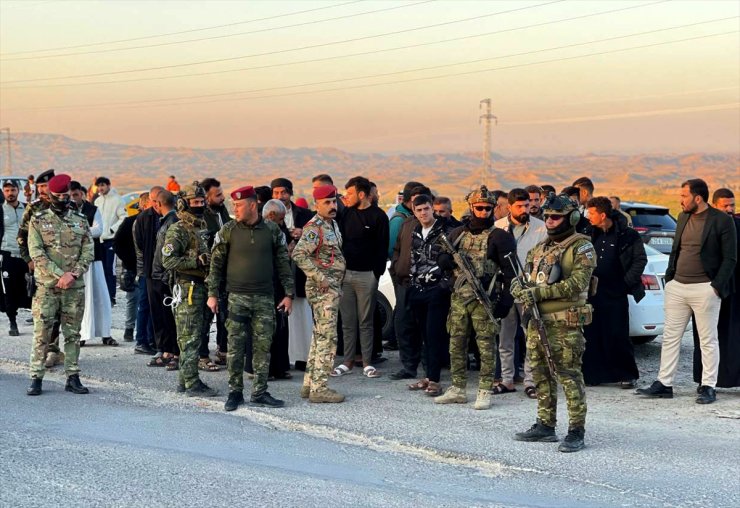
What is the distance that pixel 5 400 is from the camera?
31.6 ft

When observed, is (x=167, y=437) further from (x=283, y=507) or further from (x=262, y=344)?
(x=283, y=507)

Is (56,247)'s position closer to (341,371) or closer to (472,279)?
(341,371)

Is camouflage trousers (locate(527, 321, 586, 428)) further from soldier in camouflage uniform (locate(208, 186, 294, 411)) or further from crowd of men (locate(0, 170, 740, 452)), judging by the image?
soldier in camouflage uniform (locate(208, 186, 294, 411))

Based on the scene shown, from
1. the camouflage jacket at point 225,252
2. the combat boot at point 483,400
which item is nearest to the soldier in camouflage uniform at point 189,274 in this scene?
the camouflage jacket at point 225,252

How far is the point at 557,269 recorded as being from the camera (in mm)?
7578

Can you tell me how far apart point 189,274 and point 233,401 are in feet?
4.65

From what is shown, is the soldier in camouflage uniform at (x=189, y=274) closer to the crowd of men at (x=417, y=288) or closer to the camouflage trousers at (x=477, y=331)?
the crowd of men at (x=417, y=288)

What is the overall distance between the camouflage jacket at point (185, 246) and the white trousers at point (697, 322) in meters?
4.54

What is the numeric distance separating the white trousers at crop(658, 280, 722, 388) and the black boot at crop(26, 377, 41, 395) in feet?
20.1

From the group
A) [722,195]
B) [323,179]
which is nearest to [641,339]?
[722,195]

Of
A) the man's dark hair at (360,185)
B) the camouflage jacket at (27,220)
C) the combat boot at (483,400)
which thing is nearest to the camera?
the combat boot at (483,400)

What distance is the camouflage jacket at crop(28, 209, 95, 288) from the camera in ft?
32.5

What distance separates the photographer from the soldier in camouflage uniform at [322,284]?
9398mm

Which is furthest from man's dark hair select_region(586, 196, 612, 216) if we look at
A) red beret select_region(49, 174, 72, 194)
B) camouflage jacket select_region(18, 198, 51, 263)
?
camouflage jacket select_region(18, 198, 51, 263)
